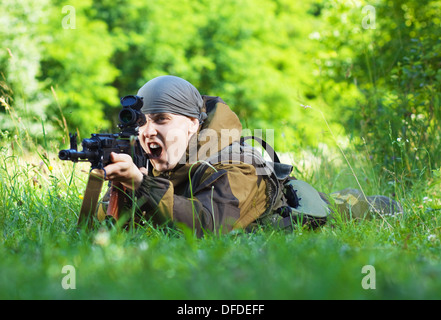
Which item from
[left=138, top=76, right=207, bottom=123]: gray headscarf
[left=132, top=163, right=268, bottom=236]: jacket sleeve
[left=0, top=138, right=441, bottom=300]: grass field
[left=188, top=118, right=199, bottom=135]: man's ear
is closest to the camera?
[left=0, top=138, right=441, bottom=300]: grass field

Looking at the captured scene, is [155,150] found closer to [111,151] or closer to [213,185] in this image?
[213,185]

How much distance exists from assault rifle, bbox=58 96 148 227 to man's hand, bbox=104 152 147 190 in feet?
0.12

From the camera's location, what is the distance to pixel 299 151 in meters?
5.55

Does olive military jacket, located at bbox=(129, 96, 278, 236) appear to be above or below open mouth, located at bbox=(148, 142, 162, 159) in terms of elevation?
below

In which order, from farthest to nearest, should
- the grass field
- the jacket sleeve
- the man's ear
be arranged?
the man's ear → the jacket sleeve → the grass field

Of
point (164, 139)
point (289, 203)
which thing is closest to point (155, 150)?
point (164, 139)

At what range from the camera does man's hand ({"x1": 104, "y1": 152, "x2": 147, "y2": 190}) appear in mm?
2783

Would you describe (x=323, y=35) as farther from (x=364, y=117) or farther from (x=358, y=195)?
(x=358, y=195)

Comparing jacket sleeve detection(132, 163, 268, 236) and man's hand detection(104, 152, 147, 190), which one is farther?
jacket sleeve detection(132, 163, 268, 236)

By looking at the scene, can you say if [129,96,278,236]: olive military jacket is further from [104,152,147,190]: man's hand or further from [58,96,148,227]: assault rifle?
[58,96,148,227]: assault rifle

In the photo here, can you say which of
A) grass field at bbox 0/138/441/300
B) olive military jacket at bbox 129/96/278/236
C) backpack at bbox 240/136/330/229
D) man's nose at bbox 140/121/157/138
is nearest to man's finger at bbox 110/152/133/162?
olive military jacket at bbox 129/96/278/236

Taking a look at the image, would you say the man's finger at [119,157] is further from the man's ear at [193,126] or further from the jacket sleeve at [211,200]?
the man's ear at [193,126]

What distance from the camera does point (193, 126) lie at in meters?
3.48

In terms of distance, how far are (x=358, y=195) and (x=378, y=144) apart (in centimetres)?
135
